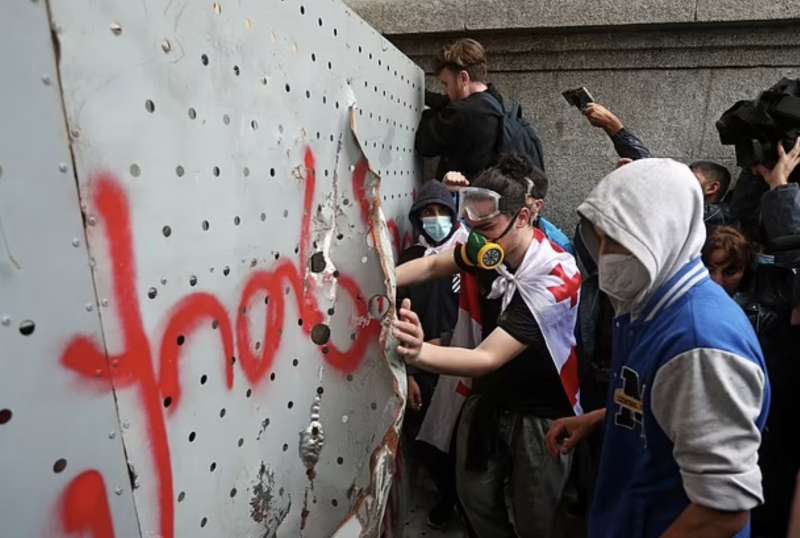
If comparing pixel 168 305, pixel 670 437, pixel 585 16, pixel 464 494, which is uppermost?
pixel 585 16

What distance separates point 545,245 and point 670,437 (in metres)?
1.22

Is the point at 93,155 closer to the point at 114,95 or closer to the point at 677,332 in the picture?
the point at 114,95

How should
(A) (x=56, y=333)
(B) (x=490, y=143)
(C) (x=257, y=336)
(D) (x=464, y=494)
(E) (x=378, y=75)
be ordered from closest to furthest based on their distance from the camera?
(A) (x=56, y=333)
(C) (x=257, y=336)
(E) (x=378, y=75)
(D) (x=464, y=494)
(B) (x=490, y=143)

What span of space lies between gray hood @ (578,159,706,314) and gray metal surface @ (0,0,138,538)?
127 centimetres

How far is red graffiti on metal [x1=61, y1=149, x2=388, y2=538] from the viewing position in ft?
2.95

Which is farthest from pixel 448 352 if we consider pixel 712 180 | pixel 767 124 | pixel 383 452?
pixel 712 180

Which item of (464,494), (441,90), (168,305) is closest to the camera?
(168,305)

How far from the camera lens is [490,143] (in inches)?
134

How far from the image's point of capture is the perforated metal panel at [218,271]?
867mm

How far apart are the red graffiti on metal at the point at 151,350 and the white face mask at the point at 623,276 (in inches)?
34.6

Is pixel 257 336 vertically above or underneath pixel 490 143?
underneath

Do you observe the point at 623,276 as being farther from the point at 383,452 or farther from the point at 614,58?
the point at 614,58

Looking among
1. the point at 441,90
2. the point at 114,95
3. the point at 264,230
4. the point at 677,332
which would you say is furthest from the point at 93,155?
the point at 441,90

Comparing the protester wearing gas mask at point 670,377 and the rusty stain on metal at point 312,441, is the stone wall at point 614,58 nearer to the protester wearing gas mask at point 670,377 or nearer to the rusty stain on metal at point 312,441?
the protester wearing gas mask at point 670,377
